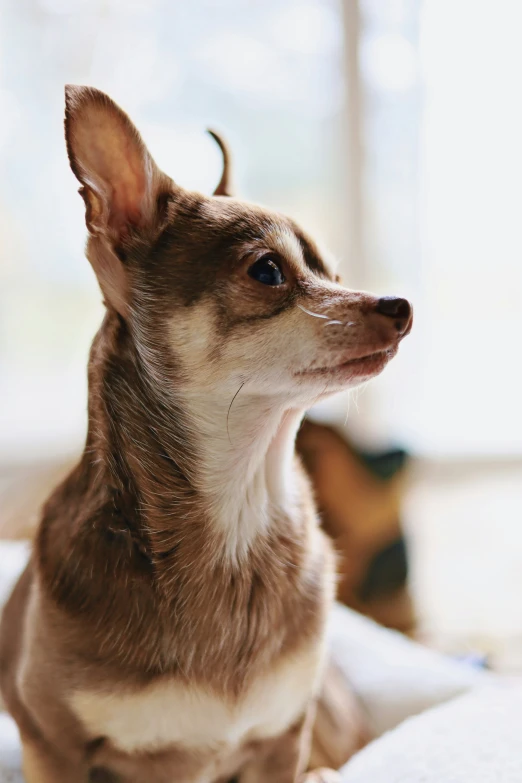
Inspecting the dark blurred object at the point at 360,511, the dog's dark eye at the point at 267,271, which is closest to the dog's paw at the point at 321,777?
the dog's dark eye at the point at 267,271

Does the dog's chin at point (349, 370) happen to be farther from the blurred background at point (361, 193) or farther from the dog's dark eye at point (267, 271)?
the blurred background at point (361, 193)

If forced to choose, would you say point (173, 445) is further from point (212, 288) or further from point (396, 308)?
point (396, 308)

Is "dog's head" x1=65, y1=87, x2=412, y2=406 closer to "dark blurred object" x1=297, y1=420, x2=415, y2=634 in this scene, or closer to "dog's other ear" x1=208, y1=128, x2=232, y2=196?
"dog's other ear" x1=208, y1=128, x2=232, y2=196

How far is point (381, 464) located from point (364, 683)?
81cm

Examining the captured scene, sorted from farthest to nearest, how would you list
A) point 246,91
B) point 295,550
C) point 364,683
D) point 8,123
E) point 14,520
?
point 246,91, point 8,123, point 14,520, point 364,683, point 295,550

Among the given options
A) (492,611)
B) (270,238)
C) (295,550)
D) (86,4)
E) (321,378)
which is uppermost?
(86,4)

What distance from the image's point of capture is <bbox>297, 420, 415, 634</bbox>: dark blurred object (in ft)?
6.63

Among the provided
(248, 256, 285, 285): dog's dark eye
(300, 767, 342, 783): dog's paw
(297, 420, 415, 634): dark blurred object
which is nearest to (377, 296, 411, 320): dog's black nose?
(248, 256, 285, 285): dog's dark eye

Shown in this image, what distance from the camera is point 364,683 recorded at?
1312mm

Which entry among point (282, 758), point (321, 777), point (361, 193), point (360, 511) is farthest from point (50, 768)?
point (361, 193)

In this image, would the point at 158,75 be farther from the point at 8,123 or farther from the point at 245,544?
the point at 245,544

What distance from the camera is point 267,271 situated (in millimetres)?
799

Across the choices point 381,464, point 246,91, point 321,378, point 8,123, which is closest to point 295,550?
point 321,378

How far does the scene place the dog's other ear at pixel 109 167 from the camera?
2.48 ft
